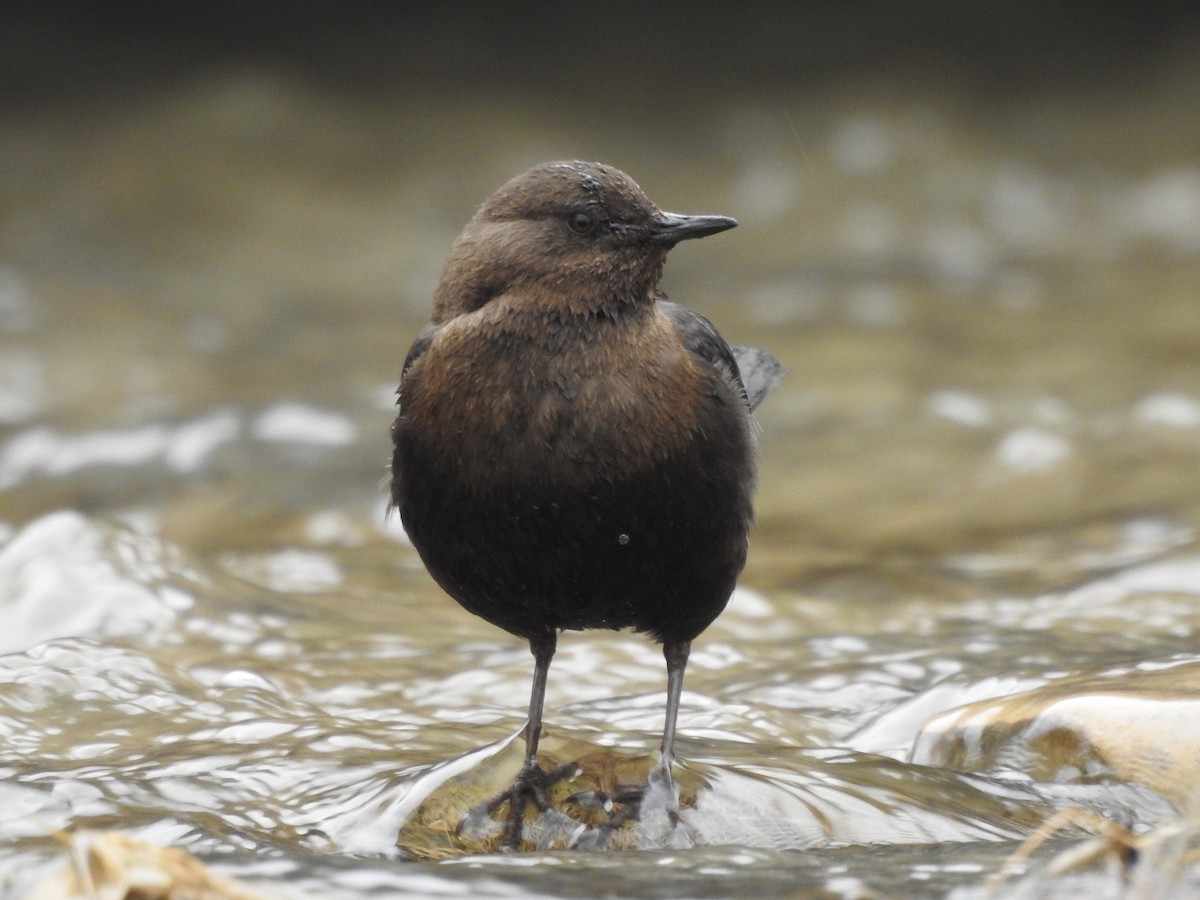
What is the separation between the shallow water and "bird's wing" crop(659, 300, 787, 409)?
0.96 meters

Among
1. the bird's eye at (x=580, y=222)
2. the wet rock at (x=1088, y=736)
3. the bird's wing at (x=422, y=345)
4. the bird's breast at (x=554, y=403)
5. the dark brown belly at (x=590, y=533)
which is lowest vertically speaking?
the wet rock at (x=1088, y=736)

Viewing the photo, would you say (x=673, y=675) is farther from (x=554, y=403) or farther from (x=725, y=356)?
(x=554, y=403)

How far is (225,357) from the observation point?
8.84 m

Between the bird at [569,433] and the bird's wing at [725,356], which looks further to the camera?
the bird's wing at [725,356]

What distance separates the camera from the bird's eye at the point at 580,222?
12.3 ft

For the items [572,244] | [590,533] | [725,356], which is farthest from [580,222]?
[590,533]

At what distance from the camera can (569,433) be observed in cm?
347

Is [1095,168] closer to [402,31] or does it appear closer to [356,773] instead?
[402,31]

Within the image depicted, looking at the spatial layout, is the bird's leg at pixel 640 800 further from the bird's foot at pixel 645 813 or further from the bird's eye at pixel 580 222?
the bird's eye at pixel 580 222

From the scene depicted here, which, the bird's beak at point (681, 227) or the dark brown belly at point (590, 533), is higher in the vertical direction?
the bird's beak at point (681, 227)

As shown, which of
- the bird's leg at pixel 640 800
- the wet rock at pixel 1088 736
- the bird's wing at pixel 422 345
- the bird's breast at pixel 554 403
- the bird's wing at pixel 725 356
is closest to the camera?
the bird's breast at pixel 554 403

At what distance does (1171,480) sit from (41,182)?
723 cm

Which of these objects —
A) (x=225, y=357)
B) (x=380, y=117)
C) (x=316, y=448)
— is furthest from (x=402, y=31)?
(x=316, y=448)

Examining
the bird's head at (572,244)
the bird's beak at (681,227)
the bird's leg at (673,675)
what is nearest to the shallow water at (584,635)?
the bird's leg at (673,675)
